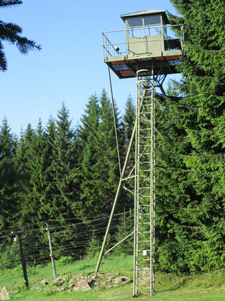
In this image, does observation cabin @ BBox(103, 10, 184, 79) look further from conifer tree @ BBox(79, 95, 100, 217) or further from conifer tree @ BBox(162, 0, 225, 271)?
conifer tree @ BBox(79, 95, 100, 217)

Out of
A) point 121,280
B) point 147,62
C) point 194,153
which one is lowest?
point 121,280

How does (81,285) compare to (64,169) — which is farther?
(64,169)

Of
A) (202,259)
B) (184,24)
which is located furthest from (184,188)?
(184,24)

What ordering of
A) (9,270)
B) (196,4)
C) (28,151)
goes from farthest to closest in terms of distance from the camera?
(28,151)
(9,270)
(196,4)

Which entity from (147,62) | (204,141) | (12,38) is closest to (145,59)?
(147,62)

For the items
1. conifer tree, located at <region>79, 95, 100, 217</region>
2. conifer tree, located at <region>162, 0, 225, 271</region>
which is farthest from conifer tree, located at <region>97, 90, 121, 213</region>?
conifer tree, located at <region>162, 0, 225, 271</region>

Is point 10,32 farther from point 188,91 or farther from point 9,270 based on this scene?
point 9,270

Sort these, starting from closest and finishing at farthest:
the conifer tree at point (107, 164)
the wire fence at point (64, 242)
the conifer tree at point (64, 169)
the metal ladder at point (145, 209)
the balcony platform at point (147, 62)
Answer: the metal ladder at point (145, 209)
the balcony platform at point (147, 62)
the wire fence at point (64, 242)
the conifer tree at point (64, 169)
the conifer tree at point (107, 164)

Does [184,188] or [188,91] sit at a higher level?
[188,91]

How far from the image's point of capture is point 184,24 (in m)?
15.2

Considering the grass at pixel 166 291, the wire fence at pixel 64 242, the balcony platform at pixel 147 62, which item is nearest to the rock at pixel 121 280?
the grass at pixel 166 291

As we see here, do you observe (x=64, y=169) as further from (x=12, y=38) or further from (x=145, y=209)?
(x=12, y=38)

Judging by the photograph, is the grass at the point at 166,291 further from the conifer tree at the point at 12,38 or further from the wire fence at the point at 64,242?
the wire fence at the point at 64,242

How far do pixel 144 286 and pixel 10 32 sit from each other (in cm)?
1173
